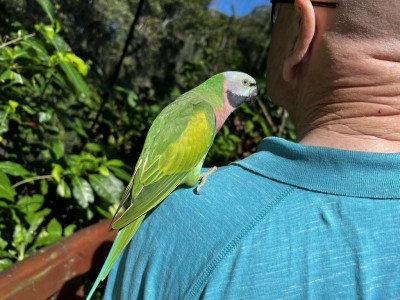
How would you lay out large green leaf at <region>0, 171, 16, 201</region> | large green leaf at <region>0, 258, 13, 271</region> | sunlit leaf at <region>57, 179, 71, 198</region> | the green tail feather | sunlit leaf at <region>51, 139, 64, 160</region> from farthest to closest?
sunlit leaf at <region>51, 139, 64, 160</region>
sunlit leaf at <region>57, 179, 71, 198</region>
large green leaf at <region>0, 258, 13, 271</region>
large green leaf at <region>0, 171, 16, 201</region>
the green tail feather

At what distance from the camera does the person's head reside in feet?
2.27

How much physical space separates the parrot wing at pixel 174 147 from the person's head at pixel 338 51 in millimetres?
434

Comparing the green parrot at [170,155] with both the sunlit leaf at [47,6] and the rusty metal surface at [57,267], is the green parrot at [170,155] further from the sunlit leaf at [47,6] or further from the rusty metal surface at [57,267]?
the sunlit leaf at [47,6]

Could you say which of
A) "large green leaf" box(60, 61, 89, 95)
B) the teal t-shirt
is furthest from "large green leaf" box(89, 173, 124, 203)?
the teal t-shirt

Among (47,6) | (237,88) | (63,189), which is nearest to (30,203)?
(63,189)

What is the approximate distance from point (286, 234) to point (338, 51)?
33cm

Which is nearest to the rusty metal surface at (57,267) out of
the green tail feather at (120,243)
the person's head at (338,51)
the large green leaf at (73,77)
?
the green tail feather at (120,243)

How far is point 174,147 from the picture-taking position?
1.26 m

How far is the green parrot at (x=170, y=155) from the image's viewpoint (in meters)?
1.03

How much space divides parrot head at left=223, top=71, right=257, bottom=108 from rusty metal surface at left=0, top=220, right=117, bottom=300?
66 cm

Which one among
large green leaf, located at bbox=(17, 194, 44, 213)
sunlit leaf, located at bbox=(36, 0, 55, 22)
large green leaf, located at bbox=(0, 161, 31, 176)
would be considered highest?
sunlit leaf, located at bbox=(36, 0, 55, 22)

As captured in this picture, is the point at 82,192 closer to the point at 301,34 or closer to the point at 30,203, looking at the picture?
the point at 30,203

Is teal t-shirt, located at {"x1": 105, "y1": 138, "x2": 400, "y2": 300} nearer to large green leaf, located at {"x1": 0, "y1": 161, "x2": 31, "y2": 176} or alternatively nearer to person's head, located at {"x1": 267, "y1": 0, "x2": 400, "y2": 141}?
person's head, located at {"x1": 267, "y1": 0, "x2": 400, "y2": 141}

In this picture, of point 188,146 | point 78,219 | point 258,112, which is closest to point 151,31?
point 258,112
